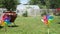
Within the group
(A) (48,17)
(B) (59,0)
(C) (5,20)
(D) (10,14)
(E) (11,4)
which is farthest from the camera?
(E) (11,4)

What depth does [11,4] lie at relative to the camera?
5059 cm

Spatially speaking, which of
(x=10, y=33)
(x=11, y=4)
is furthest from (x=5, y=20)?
(x=11, y=4)

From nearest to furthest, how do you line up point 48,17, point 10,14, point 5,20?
point 48,17 < point 5,20 < point 10,14

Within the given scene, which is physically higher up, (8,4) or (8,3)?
(8,3)

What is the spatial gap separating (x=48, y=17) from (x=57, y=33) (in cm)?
119

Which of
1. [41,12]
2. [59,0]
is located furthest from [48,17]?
[41,12]

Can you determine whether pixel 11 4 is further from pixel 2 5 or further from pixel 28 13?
pixel 28 13

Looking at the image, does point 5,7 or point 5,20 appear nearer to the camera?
point 5,20

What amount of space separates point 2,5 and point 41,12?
1415cm

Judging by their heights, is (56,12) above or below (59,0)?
below

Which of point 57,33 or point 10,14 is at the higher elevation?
point 10,14

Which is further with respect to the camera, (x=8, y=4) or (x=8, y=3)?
(x=8, y=4)

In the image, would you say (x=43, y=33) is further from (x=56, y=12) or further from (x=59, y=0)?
(x=56, y=12)

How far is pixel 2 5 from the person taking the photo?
51.8m
